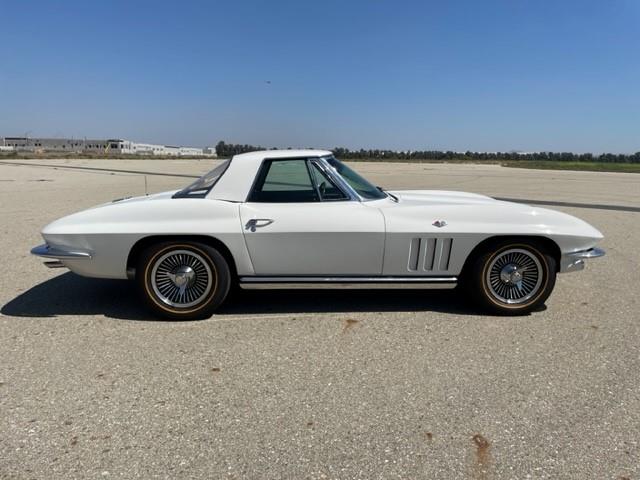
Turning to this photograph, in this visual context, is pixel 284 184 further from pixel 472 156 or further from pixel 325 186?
pixel 472 156

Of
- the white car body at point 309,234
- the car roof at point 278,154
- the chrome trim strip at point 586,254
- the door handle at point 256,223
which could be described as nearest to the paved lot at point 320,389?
the white car body at point 309,234

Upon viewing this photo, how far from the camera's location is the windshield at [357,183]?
12.4ft

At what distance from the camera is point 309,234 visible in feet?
11.3

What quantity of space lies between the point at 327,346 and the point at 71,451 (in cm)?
171

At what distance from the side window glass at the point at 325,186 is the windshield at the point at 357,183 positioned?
6.7 inches

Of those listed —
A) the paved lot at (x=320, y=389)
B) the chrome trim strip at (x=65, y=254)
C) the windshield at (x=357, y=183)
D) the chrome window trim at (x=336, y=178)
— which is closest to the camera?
the paved lot at (x=320, y=389)

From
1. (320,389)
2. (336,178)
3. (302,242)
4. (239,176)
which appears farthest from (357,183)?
(320,389)

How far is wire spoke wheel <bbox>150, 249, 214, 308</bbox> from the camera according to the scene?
354 centimetres

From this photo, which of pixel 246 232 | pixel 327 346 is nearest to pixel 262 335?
pixel 327 346

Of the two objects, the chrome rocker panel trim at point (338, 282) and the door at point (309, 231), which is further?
the chrome rocker panel trim at point (338, 282)

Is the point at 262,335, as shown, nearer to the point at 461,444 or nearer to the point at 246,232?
the point at 246,232

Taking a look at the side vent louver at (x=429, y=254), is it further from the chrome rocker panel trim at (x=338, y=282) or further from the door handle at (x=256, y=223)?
the door handle at (x=256, y=223)

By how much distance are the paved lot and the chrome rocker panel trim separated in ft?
1.02

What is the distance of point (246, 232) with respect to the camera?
136 inches
